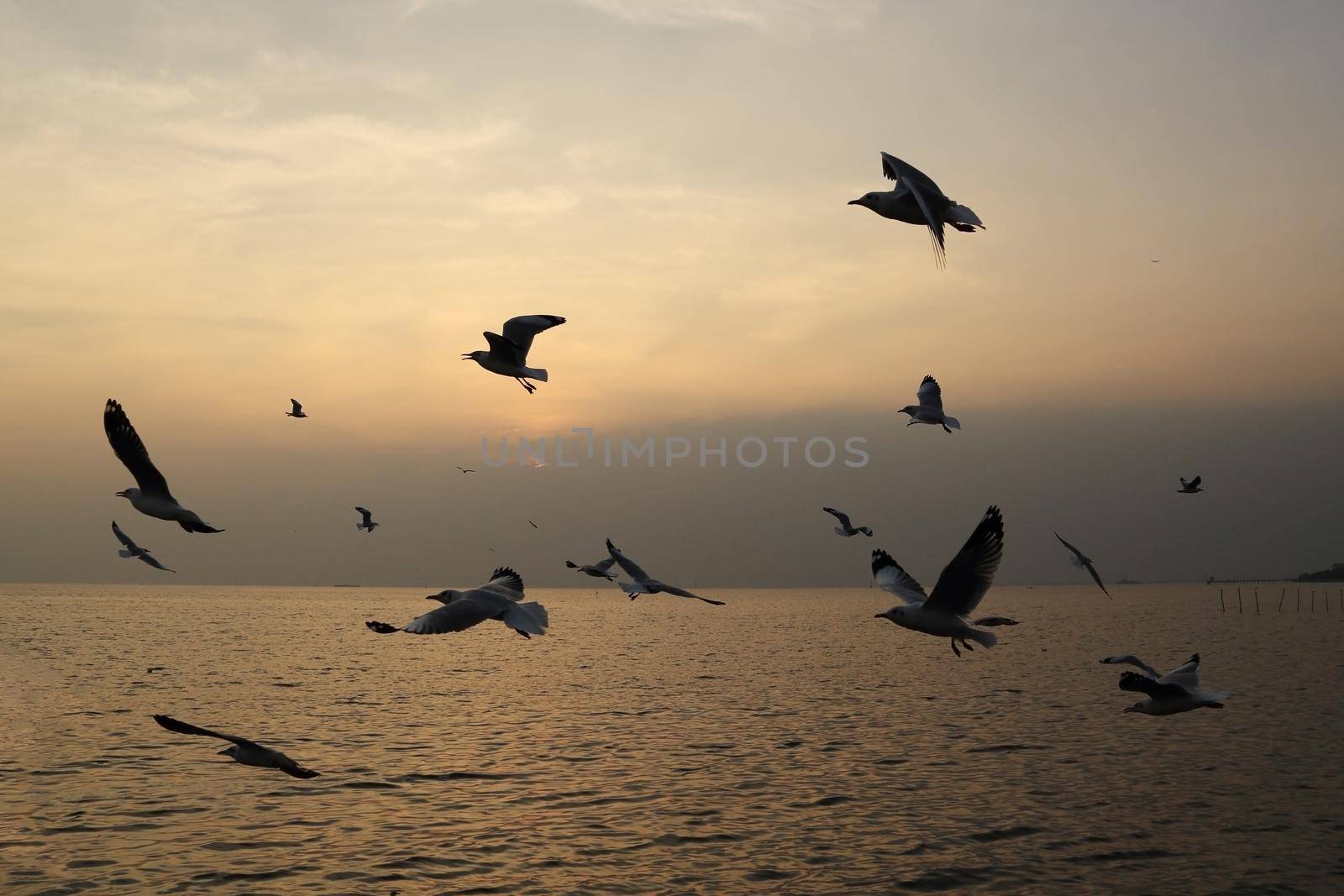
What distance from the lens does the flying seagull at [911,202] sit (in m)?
Result: 15.3

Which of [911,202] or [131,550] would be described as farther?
[131,550]

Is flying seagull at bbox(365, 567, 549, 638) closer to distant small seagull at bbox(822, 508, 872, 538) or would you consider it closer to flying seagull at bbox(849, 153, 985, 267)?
flying seagull at bbox(849, 153, 985, 267)

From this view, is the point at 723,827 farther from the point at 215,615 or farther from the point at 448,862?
the point at 215,615

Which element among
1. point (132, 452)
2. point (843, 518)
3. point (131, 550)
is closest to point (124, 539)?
point (131, 550)

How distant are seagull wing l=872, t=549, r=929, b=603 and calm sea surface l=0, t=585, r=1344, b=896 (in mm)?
4569

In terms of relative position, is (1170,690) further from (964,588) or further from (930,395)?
(930,395)

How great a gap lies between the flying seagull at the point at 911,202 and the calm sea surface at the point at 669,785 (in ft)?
33.8

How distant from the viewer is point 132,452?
18656 millimetres

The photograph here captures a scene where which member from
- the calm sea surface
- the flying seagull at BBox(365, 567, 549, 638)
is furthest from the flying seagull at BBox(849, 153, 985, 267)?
the calm sea surface

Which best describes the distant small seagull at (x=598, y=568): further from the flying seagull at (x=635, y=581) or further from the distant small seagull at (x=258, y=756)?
the distant small seagull at (x=258, y=756)

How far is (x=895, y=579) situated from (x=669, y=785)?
8.66m

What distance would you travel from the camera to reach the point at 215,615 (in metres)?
152

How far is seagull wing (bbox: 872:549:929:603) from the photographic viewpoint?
18.4 meters

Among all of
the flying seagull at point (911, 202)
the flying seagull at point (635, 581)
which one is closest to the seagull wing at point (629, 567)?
the flying seagull at point (635, 581)
